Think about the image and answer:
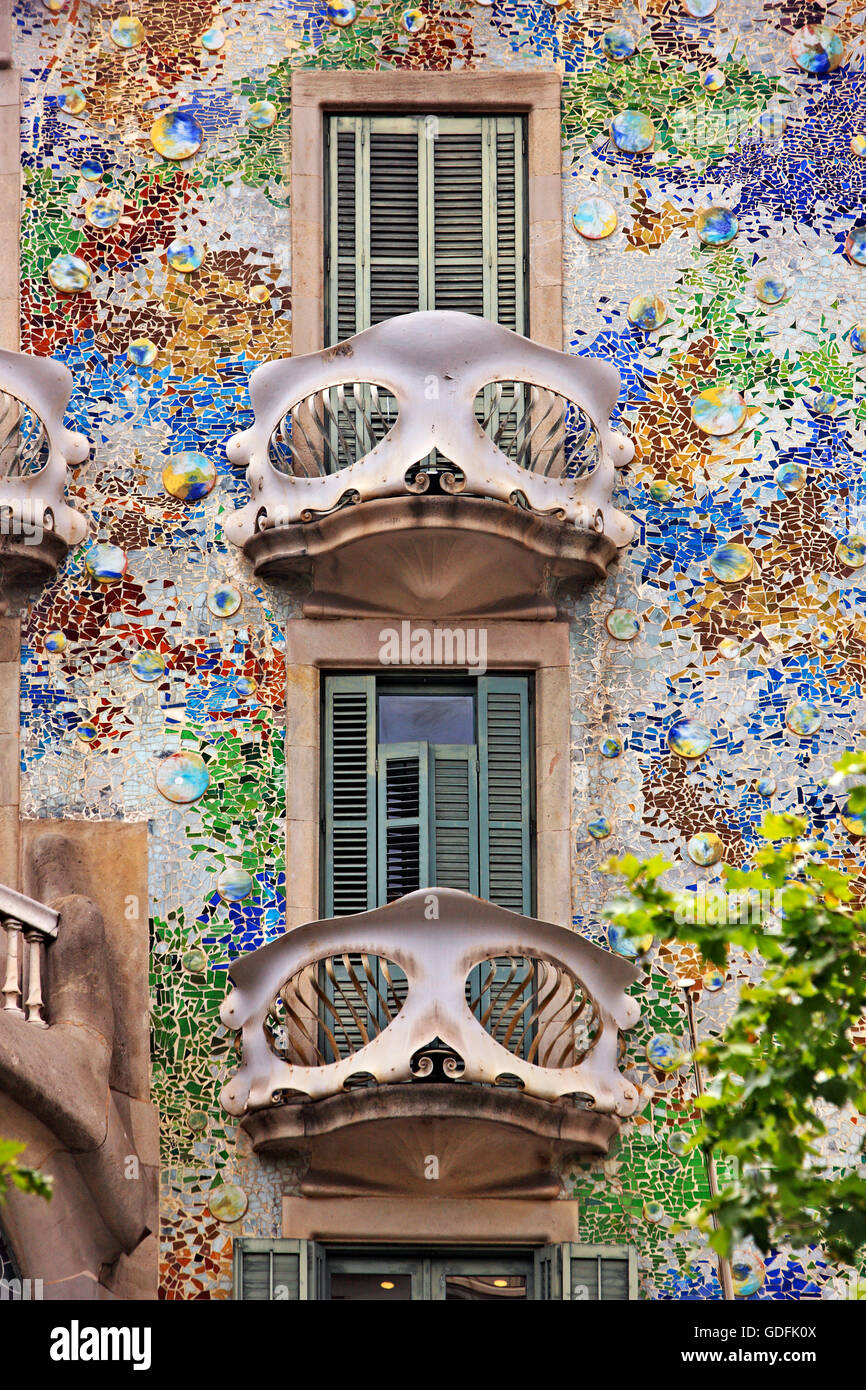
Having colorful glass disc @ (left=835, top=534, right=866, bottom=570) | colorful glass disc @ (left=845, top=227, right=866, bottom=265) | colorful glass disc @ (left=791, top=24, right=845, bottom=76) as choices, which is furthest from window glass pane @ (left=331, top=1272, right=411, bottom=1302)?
colorful glass disc @ (left=791, top=24, right=845, bottom=76)

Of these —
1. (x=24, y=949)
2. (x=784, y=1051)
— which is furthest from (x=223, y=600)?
(x=784, y=1051)

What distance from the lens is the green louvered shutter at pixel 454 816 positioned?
17906mm

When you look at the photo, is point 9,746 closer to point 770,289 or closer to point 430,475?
point 430,475

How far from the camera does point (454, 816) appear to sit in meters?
18.0

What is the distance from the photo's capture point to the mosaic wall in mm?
17500

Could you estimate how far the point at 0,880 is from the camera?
17.5 metres

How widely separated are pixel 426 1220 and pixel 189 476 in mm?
4688

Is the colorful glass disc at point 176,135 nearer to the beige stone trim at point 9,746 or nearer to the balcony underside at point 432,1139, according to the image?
the beige stone trim at point 9,746

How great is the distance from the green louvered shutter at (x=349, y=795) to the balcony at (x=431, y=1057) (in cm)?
68

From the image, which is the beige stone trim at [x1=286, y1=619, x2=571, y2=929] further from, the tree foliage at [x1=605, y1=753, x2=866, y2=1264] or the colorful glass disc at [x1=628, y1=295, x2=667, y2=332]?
the tree foliage at [x1=605, y1=753, x2=866, y2=1264]

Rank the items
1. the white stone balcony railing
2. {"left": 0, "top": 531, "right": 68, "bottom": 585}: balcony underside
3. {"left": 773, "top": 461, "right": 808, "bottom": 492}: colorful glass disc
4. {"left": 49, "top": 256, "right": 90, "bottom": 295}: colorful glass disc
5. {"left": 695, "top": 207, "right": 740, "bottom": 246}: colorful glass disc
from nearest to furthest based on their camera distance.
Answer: the white stone balcony railing, {"left": 0, "top": 531, "right": 68, "bottom": 585}: balcony underside, {"left": 773, "top": 461, "right": 808, "bottom": 492}: colorful glass disc, {"left": 49, "top": 256, "right": 90, "bottom": 295}: colorful glass disc, {"left": 695, "top": 207, "right": 740, "bottom": 246}: colorful glass disc

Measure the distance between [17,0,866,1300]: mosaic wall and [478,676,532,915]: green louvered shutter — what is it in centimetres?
34

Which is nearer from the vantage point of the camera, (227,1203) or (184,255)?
(227,1203)
